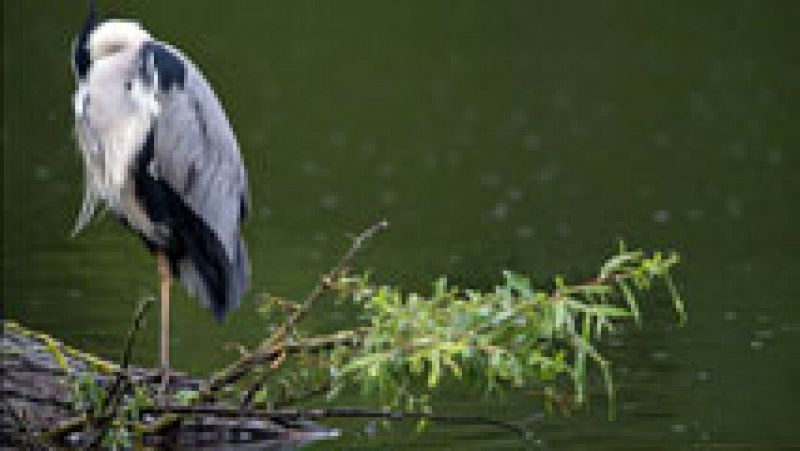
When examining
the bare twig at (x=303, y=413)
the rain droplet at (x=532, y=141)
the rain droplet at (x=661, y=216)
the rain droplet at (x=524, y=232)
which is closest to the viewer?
the bare twig at (x=303, y=413)

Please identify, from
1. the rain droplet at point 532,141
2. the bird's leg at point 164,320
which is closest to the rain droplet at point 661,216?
the rain droplet at point 532,141

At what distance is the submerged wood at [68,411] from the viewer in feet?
29.7

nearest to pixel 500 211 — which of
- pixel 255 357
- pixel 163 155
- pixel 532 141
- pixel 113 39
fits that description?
pixel 532 141

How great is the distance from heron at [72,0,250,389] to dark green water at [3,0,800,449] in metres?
0.96

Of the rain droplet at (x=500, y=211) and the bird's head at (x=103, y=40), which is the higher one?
the rain droplet at (x=500, y=211)

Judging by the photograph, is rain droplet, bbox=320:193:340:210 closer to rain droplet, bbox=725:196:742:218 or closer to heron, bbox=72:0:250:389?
rain droplet, bbox=725:196:742:218

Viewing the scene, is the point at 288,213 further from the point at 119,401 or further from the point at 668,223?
the point at 119,401

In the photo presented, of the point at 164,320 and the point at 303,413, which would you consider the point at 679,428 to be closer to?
the point at 303,413

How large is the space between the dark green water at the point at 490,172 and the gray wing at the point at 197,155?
0.96 meters

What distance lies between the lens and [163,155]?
32.0 feet

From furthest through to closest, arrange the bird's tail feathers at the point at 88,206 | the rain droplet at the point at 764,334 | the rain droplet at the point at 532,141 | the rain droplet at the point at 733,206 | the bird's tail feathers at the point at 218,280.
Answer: the rain droplet at the point at 532,141 → the rain droplet at the point at 733,206 → the rain droplet at the point at 764,334 → the bird's tail feathers at the point at 88,206 → the bird's tail feathers at the point at 218,280

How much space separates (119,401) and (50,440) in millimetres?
337

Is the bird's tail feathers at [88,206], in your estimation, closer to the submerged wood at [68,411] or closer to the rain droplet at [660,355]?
the submerged wood at [68,411]

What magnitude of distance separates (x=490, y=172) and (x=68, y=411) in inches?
443
